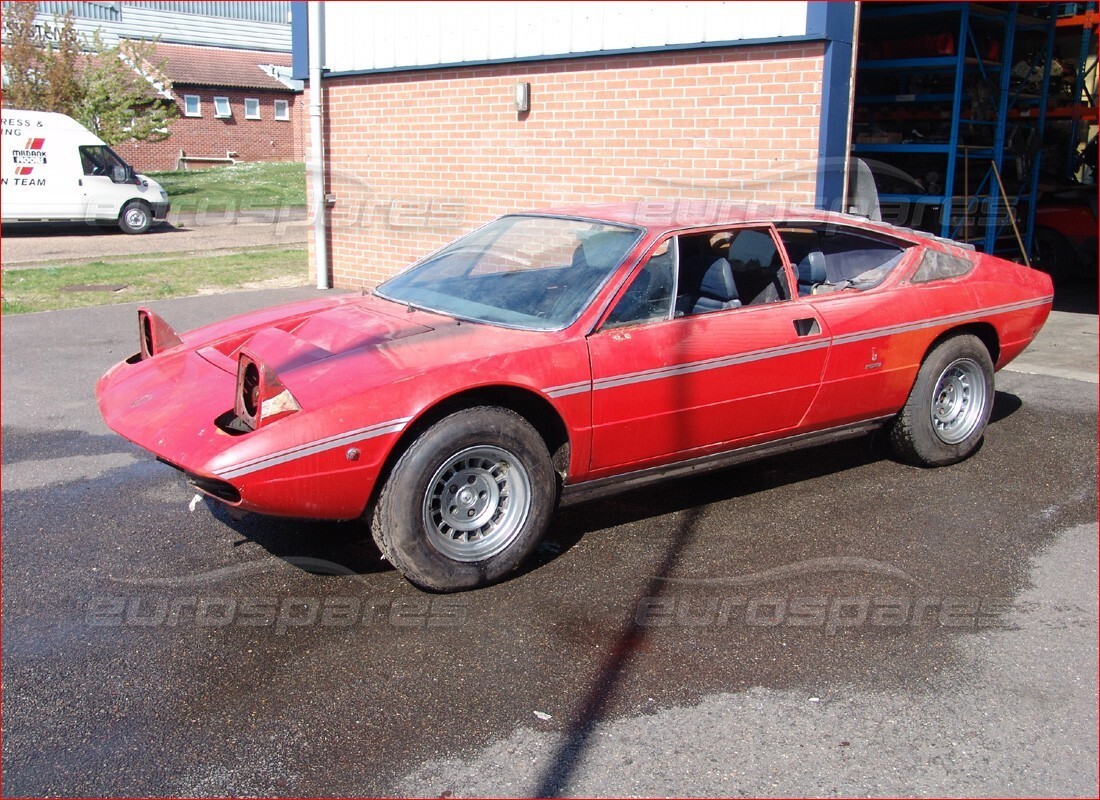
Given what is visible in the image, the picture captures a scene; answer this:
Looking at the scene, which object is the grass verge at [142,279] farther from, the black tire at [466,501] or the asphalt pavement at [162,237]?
the black tire at [466,501]

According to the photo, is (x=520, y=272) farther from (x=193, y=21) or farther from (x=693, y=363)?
(x=193, y=21)

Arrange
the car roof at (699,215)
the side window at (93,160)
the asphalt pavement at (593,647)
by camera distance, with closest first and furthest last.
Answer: the asphalt pavement at (593,647) < the car roof at (699,215) < the side window at (93,160)

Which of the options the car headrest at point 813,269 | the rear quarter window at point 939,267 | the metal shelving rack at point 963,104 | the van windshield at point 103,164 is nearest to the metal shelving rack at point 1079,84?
the metal shelving rack at point 963,104

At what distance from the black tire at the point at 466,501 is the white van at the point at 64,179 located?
19.3 metres

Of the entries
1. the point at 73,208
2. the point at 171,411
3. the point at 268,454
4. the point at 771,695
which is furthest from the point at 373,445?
the point at 73,208

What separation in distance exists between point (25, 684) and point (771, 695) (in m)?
2.52

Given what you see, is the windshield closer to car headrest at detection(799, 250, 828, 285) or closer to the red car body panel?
the red car body panel

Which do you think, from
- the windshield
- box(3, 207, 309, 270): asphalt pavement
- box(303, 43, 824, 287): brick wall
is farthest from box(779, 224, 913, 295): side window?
box(3, 207, 309, 270): asphalt pavement

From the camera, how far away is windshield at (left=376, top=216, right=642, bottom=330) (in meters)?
4.61

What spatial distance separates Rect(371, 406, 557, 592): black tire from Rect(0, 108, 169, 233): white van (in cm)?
1933

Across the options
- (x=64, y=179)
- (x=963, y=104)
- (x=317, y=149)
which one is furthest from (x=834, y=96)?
(x=64, y=179)

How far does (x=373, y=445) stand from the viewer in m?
3.87

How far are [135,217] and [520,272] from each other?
1876cm

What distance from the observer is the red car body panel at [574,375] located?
3.85 m
